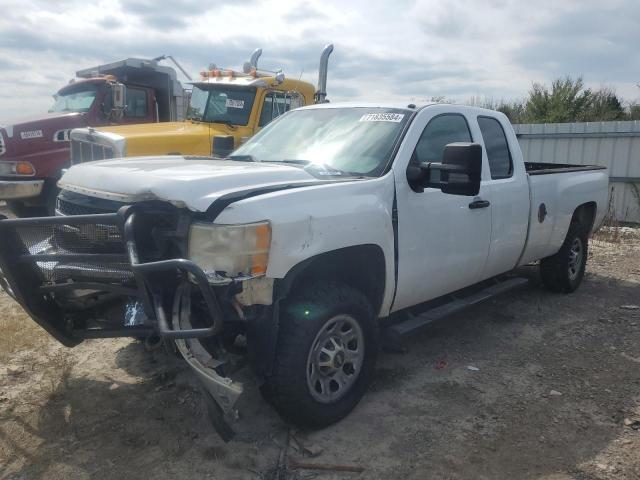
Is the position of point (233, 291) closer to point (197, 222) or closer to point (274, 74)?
point (197, 222)

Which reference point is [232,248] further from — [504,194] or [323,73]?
[323,73]

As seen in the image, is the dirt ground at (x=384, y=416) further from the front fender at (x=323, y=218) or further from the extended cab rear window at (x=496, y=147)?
the extended cab rear window at (x=496, y=147)

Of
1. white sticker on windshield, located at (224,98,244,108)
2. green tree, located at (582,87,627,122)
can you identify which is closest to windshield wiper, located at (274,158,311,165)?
white sticker on windshield, located at (224,98,244,108)

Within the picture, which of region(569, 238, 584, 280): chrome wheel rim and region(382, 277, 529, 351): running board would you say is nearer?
region(382, 277, 529, 351): running board

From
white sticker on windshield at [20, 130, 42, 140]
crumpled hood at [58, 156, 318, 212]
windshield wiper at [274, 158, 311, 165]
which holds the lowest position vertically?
crumpled hood at [58, 156, 318, 212]

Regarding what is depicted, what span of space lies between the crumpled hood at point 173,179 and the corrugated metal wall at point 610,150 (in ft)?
33.8

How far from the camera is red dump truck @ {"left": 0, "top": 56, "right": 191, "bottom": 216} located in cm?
824

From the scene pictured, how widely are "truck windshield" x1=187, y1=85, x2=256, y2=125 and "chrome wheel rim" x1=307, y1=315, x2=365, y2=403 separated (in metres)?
5.21

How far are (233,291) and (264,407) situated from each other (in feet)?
4.02

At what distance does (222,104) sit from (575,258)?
5.15 meters

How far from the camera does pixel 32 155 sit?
833 centimetres

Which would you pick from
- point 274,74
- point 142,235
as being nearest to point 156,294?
point 142,235

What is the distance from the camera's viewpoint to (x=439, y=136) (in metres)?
4.27

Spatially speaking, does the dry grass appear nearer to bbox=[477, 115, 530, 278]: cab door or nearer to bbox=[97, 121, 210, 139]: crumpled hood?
bbox=[97, 121, 210, 139]: crumpled hood
